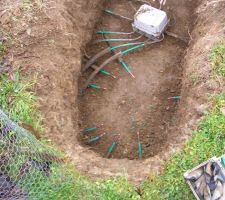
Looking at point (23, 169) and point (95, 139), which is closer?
point (23, 169)

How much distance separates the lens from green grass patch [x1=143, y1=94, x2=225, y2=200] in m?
4.43

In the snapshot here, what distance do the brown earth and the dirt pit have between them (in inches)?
0.5

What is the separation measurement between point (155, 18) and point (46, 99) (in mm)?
2083

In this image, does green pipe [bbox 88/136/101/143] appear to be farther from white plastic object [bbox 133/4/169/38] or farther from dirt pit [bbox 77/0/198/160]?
white plastic object [bbox 133/4/169/38]

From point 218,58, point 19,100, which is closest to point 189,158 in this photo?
point 218,58

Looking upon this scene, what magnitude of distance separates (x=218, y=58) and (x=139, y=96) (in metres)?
1.23

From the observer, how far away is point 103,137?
18.1ft

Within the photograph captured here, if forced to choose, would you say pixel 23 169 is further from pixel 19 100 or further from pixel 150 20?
pixel 150 20

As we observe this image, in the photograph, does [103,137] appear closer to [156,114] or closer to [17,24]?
[156,114]

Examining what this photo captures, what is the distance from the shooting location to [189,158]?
455 centimetres

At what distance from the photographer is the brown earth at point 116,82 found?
16.0 feet

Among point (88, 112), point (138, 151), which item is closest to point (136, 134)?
point (138, 151)

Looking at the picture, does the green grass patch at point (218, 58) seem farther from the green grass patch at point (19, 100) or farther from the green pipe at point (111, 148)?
the green grass patch at point (19, 100)

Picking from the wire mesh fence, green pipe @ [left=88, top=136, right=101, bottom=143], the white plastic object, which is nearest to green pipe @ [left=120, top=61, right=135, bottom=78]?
the white plastic object
